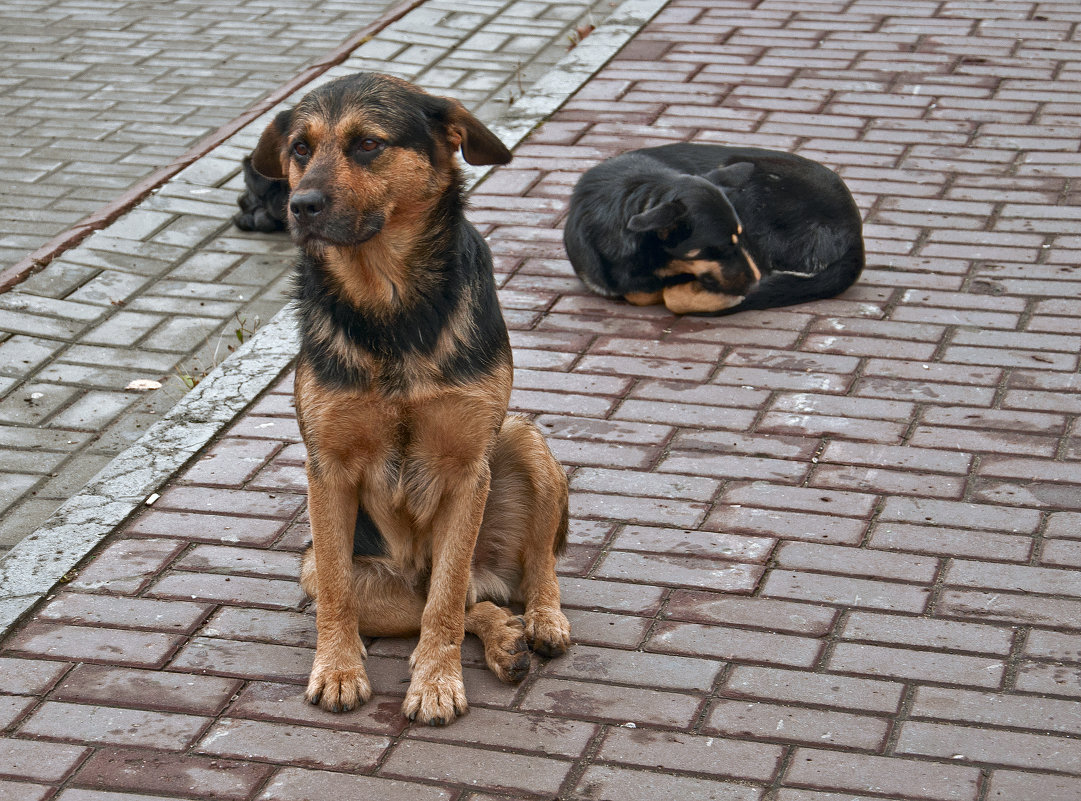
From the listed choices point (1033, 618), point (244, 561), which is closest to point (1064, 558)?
point (1033, 618)

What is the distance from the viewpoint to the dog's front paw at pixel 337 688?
3516 mm

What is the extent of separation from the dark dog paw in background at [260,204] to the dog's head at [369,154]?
306cm

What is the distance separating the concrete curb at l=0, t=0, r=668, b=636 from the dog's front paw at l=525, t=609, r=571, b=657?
1.27m

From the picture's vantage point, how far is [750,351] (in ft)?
17.9

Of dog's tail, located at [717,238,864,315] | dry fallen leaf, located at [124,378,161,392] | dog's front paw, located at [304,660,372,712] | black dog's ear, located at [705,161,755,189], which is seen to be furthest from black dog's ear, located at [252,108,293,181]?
black dog's ear, located at [705,161,755,189]

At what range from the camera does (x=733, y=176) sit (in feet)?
19.9

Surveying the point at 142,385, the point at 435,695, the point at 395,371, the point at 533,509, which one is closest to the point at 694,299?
the point at 533,509

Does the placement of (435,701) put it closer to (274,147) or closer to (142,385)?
(274,147)

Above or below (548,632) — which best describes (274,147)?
above

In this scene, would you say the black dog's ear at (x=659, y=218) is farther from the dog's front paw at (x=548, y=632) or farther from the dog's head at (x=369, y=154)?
the dog's front paw at (x=548, y=632)

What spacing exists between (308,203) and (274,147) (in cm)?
57

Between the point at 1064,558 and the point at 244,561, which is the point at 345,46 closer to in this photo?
the point at 244,561

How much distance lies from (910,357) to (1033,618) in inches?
67.6

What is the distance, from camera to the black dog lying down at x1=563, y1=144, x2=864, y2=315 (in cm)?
568
